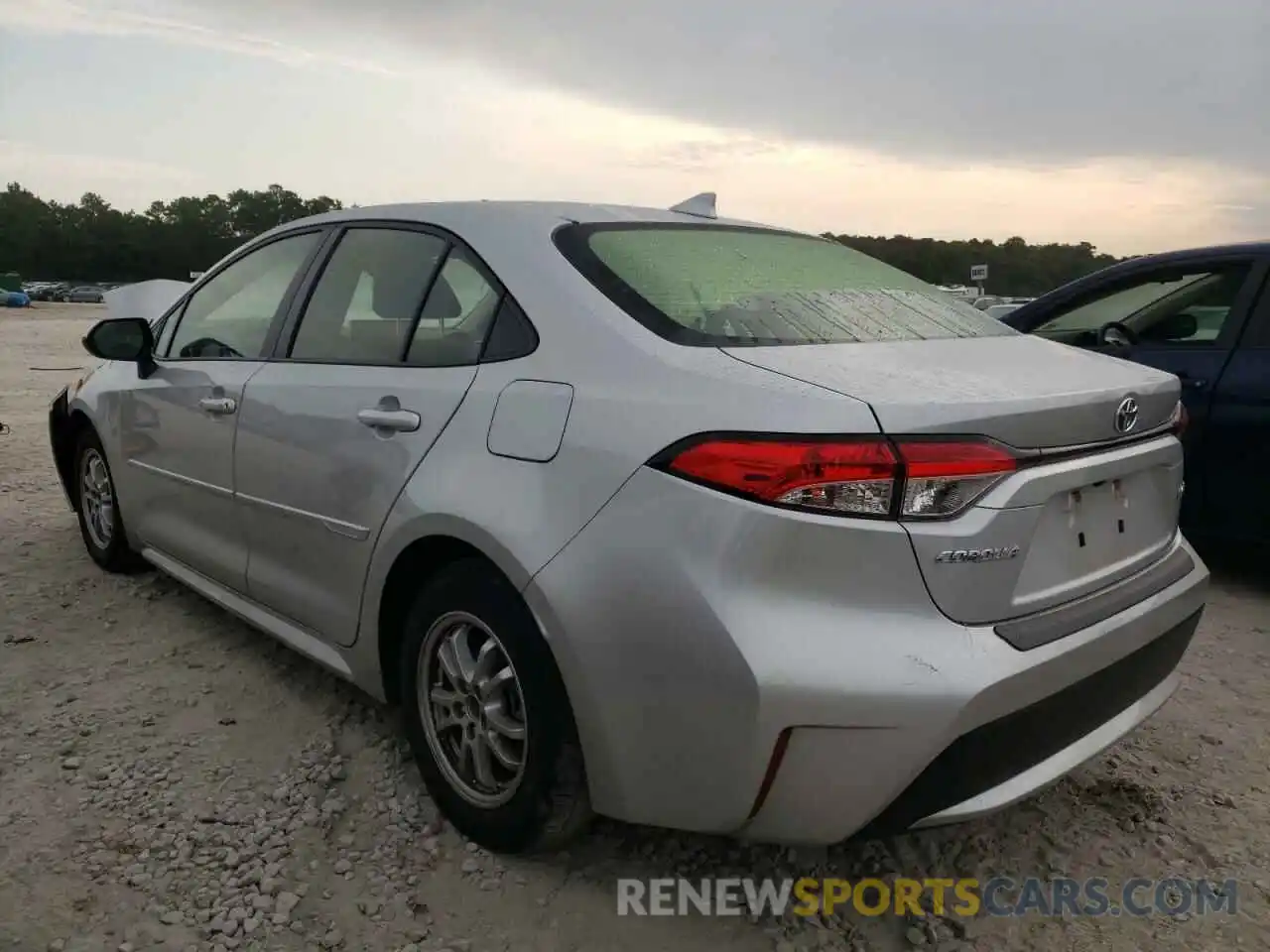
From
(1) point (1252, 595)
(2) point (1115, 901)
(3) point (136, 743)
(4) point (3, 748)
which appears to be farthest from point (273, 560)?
(1) point (1252, 595)

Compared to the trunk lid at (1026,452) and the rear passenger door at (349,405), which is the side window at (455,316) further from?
the trunk lid at (1026,452)

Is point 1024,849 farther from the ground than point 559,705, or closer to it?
closer to it

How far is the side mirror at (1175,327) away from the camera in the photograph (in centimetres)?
451

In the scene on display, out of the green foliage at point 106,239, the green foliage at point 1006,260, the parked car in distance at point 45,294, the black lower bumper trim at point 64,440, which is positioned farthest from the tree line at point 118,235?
the black lower bumper trim at point 64,440

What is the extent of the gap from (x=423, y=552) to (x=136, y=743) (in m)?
1.21

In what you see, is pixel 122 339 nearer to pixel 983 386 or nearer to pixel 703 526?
pixel 703 526

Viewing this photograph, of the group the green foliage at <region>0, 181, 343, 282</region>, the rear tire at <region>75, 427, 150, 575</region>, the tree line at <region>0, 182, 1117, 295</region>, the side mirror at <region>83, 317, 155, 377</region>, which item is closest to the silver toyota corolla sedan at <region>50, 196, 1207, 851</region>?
the side mirror at <region>83, 317, 155, 377</region>

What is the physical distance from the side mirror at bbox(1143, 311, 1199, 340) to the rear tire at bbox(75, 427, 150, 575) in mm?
4728

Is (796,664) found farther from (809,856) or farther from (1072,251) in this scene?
(1072,251)

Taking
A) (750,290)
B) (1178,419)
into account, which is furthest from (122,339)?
(1178,419)

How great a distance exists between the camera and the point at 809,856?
233cm

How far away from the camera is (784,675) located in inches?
67.0

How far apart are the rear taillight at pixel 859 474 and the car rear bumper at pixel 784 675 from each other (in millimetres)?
37

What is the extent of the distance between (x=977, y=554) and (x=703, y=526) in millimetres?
496
